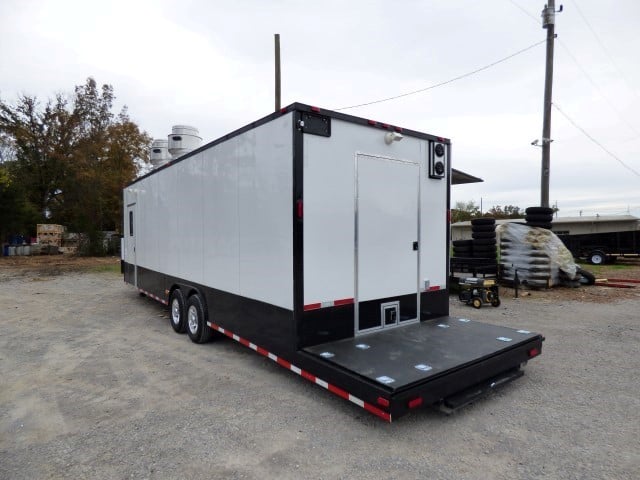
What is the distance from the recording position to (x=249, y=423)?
330cm

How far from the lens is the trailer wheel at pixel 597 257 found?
18.0m

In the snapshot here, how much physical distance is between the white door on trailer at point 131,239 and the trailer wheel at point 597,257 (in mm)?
19210

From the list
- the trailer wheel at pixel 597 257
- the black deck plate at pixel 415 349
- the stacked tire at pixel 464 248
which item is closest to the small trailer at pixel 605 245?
the trailer wheel at pixel 597 257

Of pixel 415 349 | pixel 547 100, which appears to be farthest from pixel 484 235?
pixel 415 349

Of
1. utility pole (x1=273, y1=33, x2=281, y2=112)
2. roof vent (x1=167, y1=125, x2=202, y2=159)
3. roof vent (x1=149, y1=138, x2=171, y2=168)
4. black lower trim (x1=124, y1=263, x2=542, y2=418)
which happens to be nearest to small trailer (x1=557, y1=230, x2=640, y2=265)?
utility pole (x1=273, y1=33, x2=281, y2=112)

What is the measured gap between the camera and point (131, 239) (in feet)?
28.9

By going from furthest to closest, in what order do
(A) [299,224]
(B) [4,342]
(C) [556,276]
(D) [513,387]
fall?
(C) [556,276], (B) [4,342], (D) [513,387], (A) [299,224]

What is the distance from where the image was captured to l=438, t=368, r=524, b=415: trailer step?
321cm

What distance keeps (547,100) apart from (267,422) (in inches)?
530

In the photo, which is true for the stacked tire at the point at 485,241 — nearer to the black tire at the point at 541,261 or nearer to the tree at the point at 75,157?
the black tire at the point at 541,261

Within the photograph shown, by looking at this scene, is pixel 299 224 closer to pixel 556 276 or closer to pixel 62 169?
pixel 556 276

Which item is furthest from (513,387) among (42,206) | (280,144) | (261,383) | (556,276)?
(42,206)

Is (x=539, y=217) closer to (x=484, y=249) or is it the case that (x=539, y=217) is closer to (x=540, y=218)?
(x=540, y=218)

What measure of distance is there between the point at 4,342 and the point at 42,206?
88.8 ft
